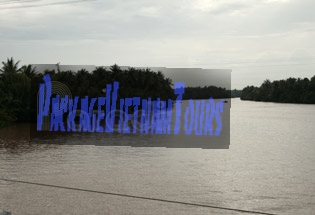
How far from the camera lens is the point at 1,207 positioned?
10.6 metres

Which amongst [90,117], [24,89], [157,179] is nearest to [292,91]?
[90,117]

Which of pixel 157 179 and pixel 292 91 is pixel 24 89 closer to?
pixel 157 179

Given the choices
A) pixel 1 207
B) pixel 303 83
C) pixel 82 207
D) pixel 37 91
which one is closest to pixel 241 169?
pixel 82 207

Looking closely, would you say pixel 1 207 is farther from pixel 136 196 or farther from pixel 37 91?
pixel 37 91

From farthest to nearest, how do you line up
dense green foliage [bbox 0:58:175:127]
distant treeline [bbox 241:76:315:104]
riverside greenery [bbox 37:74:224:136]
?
distant treeline [bbox 241:76:315:104]
dense green foliage [bbox 0:58:175:127]
riverside greenery [bbox 37:74:224:136]

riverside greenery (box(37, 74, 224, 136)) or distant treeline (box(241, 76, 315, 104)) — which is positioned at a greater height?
distant treeline (box(241, 76, 315, 104))

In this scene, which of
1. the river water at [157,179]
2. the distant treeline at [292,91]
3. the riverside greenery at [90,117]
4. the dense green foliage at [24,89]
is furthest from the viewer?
the distant treeline at [292,91]

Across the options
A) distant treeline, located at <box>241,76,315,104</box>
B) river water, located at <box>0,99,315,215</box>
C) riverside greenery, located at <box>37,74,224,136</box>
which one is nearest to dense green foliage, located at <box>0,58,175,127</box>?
riverside greenery, located at <box>37,74,224,136</box>

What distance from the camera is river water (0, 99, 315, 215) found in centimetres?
1086

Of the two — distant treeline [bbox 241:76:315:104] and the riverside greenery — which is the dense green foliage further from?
distant treeline [bbox 241:76:315:104]

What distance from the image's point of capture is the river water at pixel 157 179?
35.6ft

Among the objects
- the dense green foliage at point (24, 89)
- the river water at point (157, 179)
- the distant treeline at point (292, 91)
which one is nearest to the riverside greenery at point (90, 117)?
the dense green foliage at point (24, 89)

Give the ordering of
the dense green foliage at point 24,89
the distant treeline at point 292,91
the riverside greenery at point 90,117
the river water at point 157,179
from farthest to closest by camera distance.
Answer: the distant treeline at point 292,91 < the dense green foliage at point 24,89 < the riverside greenery at point 90,117 < the river water at point 157,179

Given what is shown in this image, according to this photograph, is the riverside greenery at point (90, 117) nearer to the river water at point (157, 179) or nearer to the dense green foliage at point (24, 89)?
the dense green foliage at point (24, 89)
